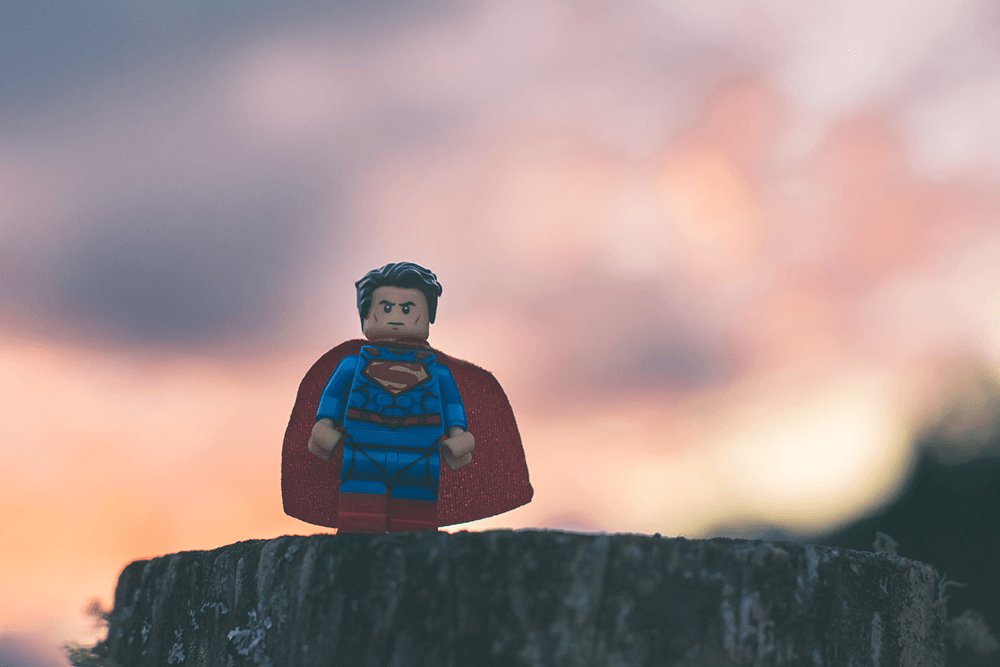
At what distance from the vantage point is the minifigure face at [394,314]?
3.81 metres

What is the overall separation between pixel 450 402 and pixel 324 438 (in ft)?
1.83

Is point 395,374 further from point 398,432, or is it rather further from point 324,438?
point 324,438

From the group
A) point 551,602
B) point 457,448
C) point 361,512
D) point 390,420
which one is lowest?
point 551,602

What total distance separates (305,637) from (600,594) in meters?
0.86

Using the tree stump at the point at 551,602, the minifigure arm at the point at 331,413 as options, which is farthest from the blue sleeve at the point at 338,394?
the tree stump at the point at 551,602

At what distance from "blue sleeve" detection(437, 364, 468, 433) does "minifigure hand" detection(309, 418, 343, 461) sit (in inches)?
18.1

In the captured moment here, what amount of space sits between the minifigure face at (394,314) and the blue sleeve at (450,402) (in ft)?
0.86

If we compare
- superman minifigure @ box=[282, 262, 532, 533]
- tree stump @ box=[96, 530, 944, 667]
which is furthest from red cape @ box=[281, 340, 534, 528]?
tree stump @ box=[96, 530, 944, 667]

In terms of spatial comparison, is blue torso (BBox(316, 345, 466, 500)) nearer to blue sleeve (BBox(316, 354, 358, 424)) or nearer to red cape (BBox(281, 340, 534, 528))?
blue sleeve (BBox(316, 354, 358, 424))

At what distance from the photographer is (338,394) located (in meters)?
3.47

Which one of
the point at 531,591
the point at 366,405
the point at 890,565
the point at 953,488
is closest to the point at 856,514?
the point at 953,488

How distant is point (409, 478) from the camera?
3.44 meters

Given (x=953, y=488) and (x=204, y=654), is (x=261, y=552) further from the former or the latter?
(x=953, y=488)

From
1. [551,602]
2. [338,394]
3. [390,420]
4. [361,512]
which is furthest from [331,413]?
[551,602]
